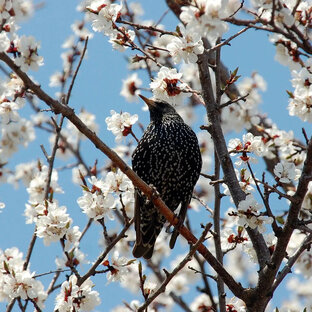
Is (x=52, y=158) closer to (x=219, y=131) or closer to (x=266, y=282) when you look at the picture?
(x=219, y=131)

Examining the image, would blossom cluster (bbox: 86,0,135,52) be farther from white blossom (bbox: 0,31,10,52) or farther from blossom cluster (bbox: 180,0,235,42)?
blossom cluster (bbox: 180,0,235,42)

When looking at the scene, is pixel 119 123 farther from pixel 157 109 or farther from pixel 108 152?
pixel 108 152

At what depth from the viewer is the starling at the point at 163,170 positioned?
3912 mm

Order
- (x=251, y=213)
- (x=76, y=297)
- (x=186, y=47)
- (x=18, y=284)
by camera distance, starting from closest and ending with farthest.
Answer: (x=251, y=213), (x=186, y=47), (x=76, y=297), (x=18, y=284)

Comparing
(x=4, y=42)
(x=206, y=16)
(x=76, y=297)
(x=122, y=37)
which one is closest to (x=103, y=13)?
(x=122, y=37)

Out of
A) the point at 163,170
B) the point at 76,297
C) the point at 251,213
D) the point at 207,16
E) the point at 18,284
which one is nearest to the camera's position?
the point at 207,16

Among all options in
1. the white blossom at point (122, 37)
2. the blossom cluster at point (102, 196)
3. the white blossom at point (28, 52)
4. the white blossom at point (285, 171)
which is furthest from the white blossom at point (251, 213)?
the white blossom at point (28, 52)

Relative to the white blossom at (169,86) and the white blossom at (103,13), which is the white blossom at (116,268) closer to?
the white blossom at (169,86)

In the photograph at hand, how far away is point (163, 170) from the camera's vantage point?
12.8 ft

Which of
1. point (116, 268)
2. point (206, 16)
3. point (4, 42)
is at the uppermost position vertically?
point (4, 42)

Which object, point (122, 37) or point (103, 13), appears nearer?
point (103, 13)

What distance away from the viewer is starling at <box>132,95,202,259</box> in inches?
154

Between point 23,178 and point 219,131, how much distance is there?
8.95ft

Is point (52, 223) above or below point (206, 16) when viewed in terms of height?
below
